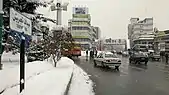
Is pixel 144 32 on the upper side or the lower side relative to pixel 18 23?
upper

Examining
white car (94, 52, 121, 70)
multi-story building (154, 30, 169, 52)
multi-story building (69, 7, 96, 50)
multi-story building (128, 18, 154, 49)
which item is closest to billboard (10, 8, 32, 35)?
white car (94, 52, 121, 70)

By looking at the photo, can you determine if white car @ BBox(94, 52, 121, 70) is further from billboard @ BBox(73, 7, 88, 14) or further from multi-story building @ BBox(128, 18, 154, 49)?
billboard @ BBox(73, 7, 88, 14)

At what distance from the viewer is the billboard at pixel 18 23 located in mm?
6859

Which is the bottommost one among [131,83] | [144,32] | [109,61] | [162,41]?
[131,83]

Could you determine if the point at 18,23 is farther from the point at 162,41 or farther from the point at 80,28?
the point at 80,28

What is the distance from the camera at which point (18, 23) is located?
7195 millimetres

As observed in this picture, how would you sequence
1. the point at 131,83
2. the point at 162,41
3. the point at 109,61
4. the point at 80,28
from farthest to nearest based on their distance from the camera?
the point at 80,28 → the point at 162,41 → the point at 109,61 → the point at 131,83

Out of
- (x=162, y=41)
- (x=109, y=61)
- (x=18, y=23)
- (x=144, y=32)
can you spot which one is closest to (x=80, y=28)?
(x=144, y=32)

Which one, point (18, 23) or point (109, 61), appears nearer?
point (18, 23)

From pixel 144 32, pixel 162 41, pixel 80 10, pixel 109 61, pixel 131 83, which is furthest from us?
pixel 80 10

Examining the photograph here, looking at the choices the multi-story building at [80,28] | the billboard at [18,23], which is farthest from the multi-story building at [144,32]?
the billboard at [18,23]

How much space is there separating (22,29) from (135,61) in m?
35.8

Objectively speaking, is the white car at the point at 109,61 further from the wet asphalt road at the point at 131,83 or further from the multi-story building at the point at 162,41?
the multi-story building at the point at 162,41

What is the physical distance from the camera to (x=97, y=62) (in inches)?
1363
